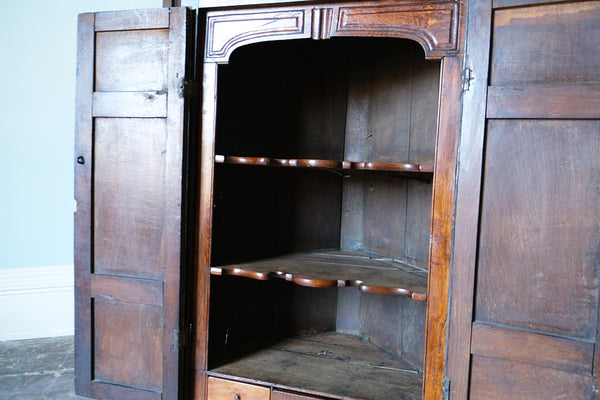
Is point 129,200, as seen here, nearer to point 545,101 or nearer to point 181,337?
point 181,337

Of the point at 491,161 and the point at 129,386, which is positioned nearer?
the point at 491,161

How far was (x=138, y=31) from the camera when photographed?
2.07 meters

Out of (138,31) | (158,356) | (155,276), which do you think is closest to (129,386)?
(158,356)

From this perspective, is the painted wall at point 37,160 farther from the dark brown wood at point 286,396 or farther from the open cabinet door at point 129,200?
the dark brown wood at point 286,396

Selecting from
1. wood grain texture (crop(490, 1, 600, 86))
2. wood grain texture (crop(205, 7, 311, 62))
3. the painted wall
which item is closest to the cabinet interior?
wood grain texture (crop(205, 7, 311, 62))

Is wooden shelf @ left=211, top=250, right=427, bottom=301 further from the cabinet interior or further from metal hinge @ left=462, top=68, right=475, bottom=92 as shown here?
metal hinge @ left=462, top=68, right=475, bottom=92

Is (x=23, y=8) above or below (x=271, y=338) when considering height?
above

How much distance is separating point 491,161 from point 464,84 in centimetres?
30

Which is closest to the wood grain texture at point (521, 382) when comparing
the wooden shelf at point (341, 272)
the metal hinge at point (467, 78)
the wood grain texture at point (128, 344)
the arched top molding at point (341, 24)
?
the wooden shelf at point (341, 272)

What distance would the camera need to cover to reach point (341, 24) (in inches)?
75.4

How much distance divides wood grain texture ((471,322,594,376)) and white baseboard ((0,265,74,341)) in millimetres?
2803

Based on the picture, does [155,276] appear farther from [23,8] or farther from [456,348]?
[23,8]

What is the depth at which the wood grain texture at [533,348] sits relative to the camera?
1624 mm

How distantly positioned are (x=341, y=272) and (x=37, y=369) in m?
1.90
